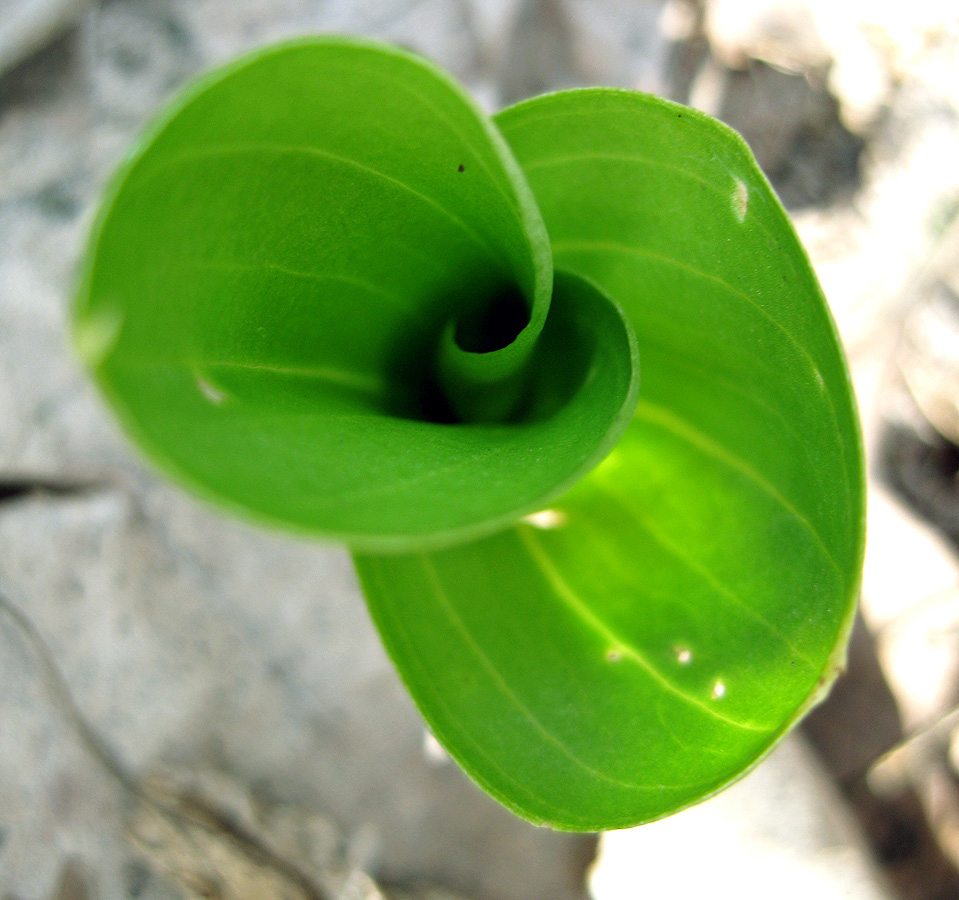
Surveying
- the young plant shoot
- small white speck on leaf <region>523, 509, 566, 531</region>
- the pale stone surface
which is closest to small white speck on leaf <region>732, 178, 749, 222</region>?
the young plant shoot

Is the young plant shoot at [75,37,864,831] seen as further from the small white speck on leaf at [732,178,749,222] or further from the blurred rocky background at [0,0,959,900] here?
the blurred rocky background at [0,0,959,900]

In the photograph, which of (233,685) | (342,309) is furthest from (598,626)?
(233,685)

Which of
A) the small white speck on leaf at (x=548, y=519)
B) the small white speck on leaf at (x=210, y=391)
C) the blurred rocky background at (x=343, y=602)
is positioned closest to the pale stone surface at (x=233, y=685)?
the blurred rocky background at (x=343, y=602)

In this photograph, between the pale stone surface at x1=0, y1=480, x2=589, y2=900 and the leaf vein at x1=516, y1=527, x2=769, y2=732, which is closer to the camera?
the leaf vein at x1=516, y1=527, x2=769, y2=732

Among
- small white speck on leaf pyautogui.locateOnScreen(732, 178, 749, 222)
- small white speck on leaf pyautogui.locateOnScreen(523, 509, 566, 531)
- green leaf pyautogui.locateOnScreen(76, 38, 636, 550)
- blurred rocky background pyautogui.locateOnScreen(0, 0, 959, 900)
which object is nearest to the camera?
green leaf pyautogui.locateOnScreen(76, 38, 636, 550)

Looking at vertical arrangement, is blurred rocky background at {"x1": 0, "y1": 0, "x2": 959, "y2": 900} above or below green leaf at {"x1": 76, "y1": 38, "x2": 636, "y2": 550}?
below

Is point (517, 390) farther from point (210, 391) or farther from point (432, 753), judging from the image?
point (432, 753)

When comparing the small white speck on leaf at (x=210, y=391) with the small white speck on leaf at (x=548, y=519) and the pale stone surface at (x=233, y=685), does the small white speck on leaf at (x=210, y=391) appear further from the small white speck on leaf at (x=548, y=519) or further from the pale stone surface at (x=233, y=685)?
the pale stone surface at (x=233, y=685)
